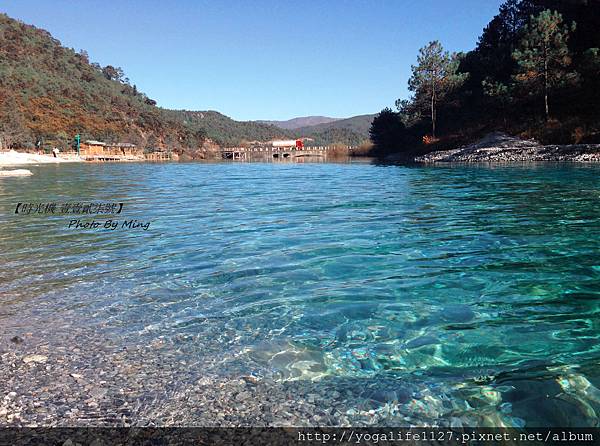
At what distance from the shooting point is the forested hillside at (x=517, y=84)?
39688 mm

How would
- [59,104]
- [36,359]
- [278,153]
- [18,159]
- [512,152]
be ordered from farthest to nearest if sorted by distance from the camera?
[278,153] < [59,104] < [18,159] < [512,152] < [36,359]

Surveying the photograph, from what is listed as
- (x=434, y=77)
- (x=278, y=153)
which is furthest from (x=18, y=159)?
(x=278, y=153)

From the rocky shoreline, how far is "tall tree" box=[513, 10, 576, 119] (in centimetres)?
542

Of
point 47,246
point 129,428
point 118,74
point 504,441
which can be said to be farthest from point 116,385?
point 118,74

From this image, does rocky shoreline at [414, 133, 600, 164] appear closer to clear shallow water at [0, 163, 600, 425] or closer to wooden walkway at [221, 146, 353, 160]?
clear shallow water at [0, 163, 600, 425]

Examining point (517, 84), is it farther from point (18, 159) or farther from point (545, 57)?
point (18, 159)

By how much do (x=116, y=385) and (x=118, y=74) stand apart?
196 meters

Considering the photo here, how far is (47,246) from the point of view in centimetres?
756

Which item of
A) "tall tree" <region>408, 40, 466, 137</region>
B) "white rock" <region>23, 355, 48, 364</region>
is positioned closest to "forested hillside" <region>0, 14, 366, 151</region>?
"tall tree" <region>408, 40, 466, 137</region>

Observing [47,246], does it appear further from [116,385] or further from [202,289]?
[116,385]

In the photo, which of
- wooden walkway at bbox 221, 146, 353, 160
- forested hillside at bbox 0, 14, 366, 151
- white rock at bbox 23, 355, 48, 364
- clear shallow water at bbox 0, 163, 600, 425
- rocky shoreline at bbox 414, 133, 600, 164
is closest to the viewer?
clear shallow water at bbox 0, 163, 600, 425

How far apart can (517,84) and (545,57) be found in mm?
3193

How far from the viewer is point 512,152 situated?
37.1 m

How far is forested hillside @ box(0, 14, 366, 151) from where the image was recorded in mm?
79875
